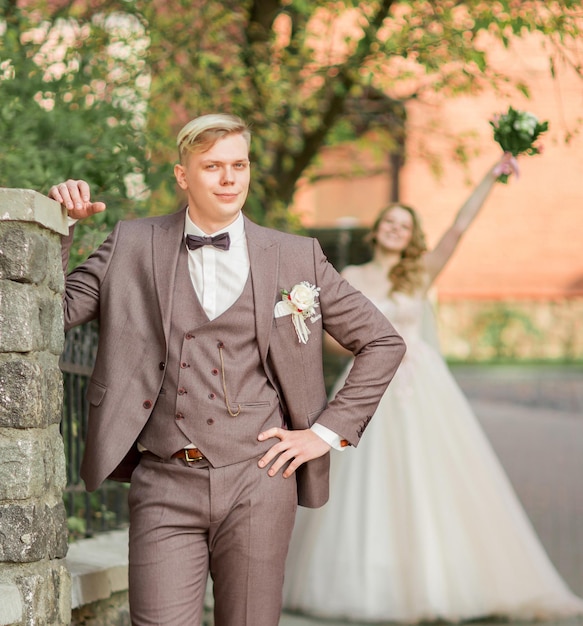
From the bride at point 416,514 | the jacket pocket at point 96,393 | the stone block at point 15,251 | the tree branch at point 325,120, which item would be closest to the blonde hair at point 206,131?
the stone block at point 15,251

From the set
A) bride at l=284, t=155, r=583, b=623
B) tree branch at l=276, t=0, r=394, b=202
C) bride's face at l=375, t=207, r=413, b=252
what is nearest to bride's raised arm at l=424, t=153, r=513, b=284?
bride at l=284, t=155, r=583, b=623

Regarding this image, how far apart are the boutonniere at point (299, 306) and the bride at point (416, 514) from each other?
9.60 feet

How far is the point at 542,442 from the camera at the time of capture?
1369 centimetres

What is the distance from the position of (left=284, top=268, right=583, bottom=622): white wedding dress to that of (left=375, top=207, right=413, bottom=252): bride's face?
0.29 m

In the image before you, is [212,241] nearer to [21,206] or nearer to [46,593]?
[21,206]

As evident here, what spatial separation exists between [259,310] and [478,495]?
11.9ft

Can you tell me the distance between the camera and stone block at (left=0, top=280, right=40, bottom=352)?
3131 millimetres

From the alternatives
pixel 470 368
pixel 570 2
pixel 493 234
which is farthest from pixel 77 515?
pixel 493 234

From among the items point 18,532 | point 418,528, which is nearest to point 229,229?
point 18,532

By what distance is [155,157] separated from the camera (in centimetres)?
711

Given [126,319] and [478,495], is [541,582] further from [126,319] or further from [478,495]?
[126,319]

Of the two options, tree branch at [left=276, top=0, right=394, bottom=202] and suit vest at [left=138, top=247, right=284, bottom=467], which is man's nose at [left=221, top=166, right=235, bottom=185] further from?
tree branch at [left=276, top=0, right=394, bottom=202]

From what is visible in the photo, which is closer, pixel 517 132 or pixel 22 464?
pixel 22 464

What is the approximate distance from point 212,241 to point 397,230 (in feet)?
11.5
